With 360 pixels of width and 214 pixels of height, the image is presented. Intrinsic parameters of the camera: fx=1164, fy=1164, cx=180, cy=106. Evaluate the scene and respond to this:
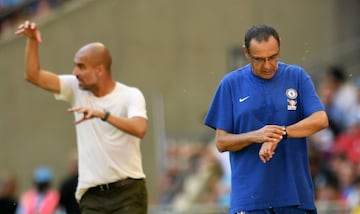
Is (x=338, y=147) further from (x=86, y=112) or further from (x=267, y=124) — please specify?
(x=267, y=124)

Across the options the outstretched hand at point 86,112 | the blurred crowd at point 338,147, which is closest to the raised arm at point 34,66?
the outstretched hand at point 86,112

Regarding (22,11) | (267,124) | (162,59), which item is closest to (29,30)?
(267,124)

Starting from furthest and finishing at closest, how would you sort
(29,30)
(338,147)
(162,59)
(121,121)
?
1. (162,59)
2. (338,147)
3. (29,30)
4. (121,121)

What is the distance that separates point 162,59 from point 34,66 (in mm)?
12257

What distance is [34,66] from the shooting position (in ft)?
35.2

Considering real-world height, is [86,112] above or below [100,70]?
below

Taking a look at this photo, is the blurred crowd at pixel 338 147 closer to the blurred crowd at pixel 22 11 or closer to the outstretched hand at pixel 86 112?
the outstretched hand at pixel 86 112

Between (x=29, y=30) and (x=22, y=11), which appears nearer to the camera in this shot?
(x=29, y=30)

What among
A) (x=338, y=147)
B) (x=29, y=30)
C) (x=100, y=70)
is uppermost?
(x=29, y=30)

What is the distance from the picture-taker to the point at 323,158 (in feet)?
55.5

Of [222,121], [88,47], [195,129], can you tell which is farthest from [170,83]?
[222,121]

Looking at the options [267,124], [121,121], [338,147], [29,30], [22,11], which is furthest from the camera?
[22,11]

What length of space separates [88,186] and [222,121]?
2168mm

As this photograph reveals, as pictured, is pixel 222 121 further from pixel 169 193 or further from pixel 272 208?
pixel 169 193
